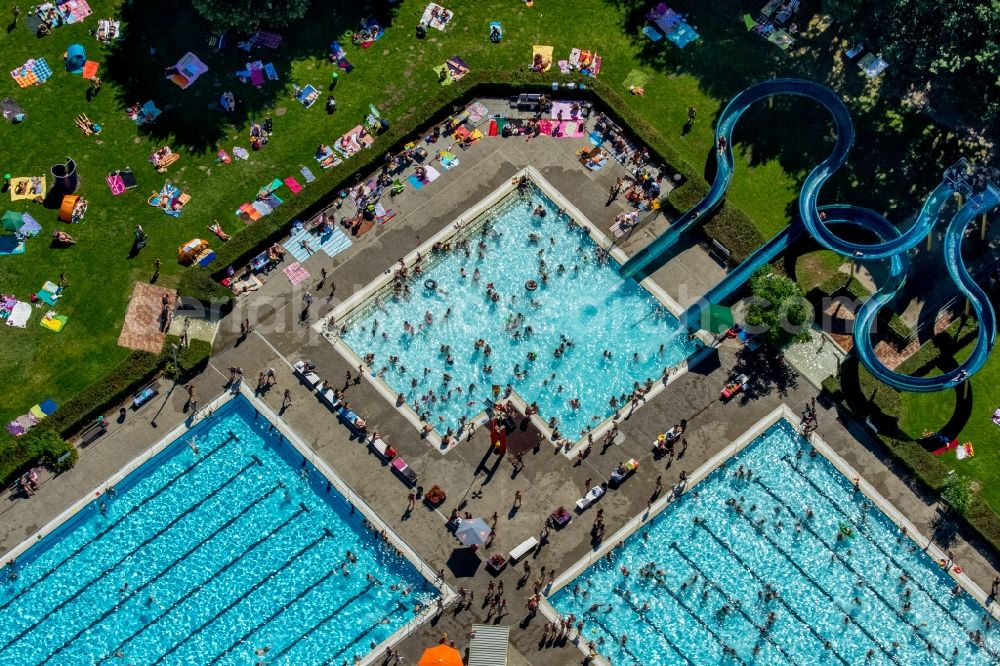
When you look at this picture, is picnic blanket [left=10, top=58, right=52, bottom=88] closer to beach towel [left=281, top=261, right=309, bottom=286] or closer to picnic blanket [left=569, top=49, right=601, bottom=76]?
beach towel [left=281, top=261, right=309, bottom=286]

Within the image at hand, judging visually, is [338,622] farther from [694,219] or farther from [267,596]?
[694,219]

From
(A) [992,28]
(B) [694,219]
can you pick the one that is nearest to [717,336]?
(B) [694,219]

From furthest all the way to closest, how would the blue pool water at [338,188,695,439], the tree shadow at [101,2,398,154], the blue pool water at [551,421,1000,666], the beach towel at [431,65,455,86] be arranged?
the beach towel at [431,65,455,86] → the tree shadow at [101,2,398,154] → the blue pool water at [338,188,695,439] → the blue pool water at [551,421,1000,666]

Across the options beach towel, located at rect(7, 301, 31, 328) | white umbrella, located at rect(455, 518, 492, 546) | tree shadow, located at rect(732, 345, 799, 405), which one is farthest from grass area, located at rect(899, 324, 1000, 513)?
beach towel, located at rect(7, 301, 31, 328)

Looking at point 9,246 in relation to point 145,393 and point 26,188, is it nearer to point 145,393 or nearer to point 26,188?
point 26,188

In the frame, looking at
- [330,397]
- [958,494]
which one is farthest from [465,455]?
[958,494]

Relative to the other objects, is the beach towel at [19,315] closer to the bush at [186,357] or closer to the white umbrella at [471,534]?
the bush at [186,357]

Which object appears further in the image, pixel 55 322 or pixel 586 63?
pixel 586 63
